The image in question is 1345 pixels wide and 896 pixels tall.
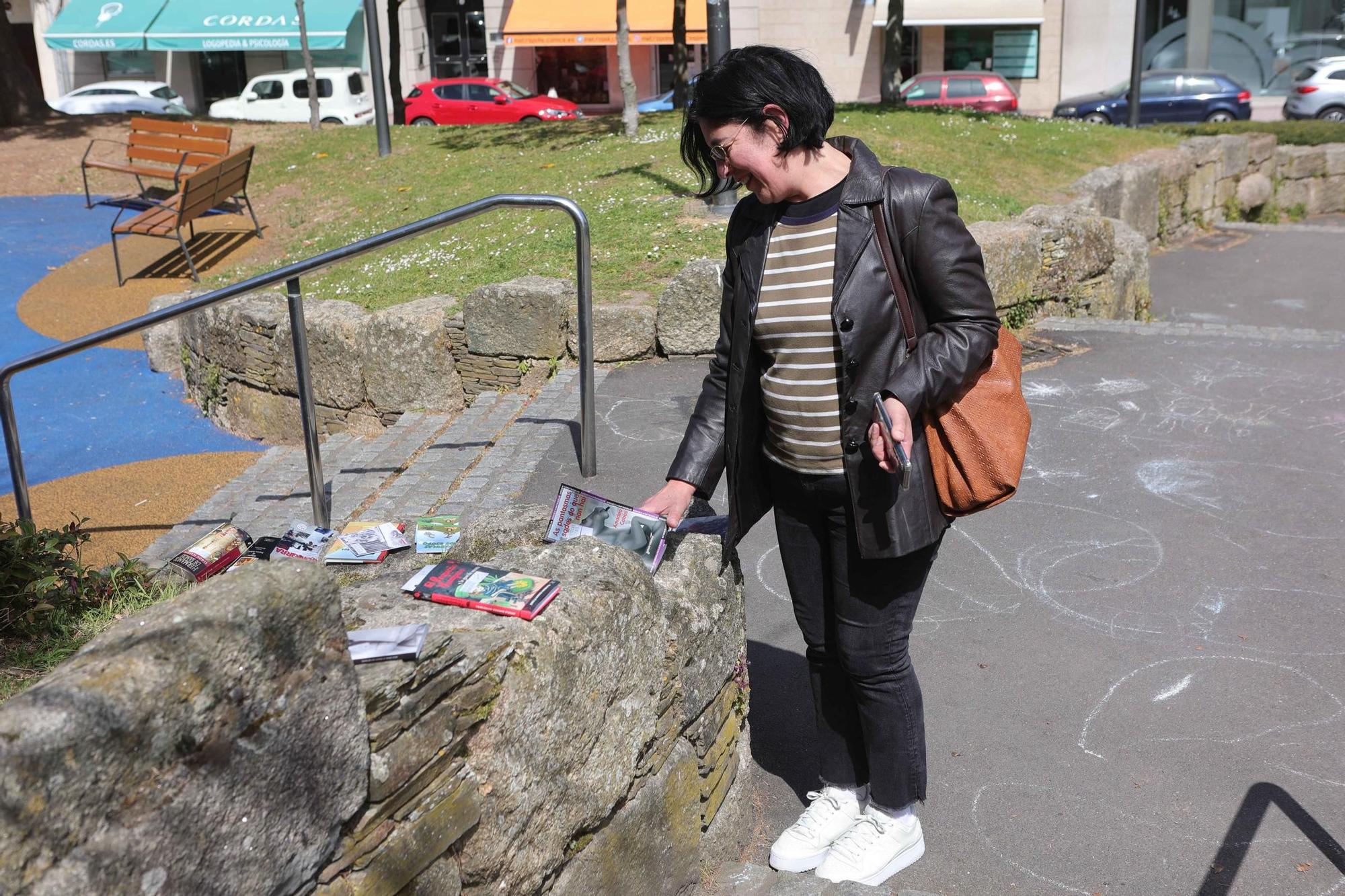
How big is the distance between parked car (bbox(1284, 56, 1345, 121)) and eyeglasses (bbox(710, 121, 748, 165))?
24.6 meters

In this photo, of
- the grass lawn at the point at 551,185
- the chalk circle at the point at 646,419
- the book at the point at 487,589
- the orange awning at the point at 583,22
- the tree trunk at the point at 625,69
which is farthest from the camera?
the orange awning at the point at 583,22

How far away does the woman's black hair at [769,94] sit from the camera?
2.57 metres

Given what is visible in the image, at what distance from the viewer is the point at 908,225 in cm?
253

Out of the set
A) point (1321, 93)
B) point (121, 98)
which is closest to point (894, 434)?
point (1321, 93)

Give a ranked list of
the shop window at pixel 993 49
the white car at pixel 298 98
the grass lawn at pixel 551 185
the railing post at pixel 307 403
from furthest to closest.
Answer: the shop window at pixel 993 49
the white car at pixel 298 98
the grass lawn at pixel 551 185
the railing post at pixel 307 403

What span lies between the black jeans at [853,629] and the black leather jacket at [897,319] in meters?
0.10

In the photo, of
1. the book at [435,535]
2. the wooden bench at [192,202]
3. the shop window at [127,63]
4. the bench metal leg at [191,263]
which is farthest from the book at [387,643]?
the shop window at [127,63]

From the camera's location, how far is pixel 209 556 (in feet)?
14.7

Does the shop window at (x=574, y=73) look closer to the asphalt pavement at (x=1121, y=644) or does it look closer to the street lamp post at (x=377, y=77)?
the street lamp post at (x=377, y=77)

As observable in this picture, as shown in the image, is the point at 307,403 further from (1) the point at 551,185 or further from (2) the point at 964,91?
(2) the point at 964,91

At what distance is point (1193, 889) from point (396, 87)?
19.5 metres

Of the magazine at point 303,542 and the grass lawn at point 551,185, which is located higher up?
the grass lawn at point 551,185

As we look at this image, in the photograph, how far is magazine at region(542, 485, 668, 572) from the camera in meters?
2.87

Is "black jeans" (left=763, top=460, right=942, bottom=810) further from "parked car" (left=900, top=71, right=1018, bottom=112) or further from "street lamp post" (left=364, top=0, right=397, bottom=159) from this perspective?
"parked car" (left=900, top=71, right=1018, bottom=112)
